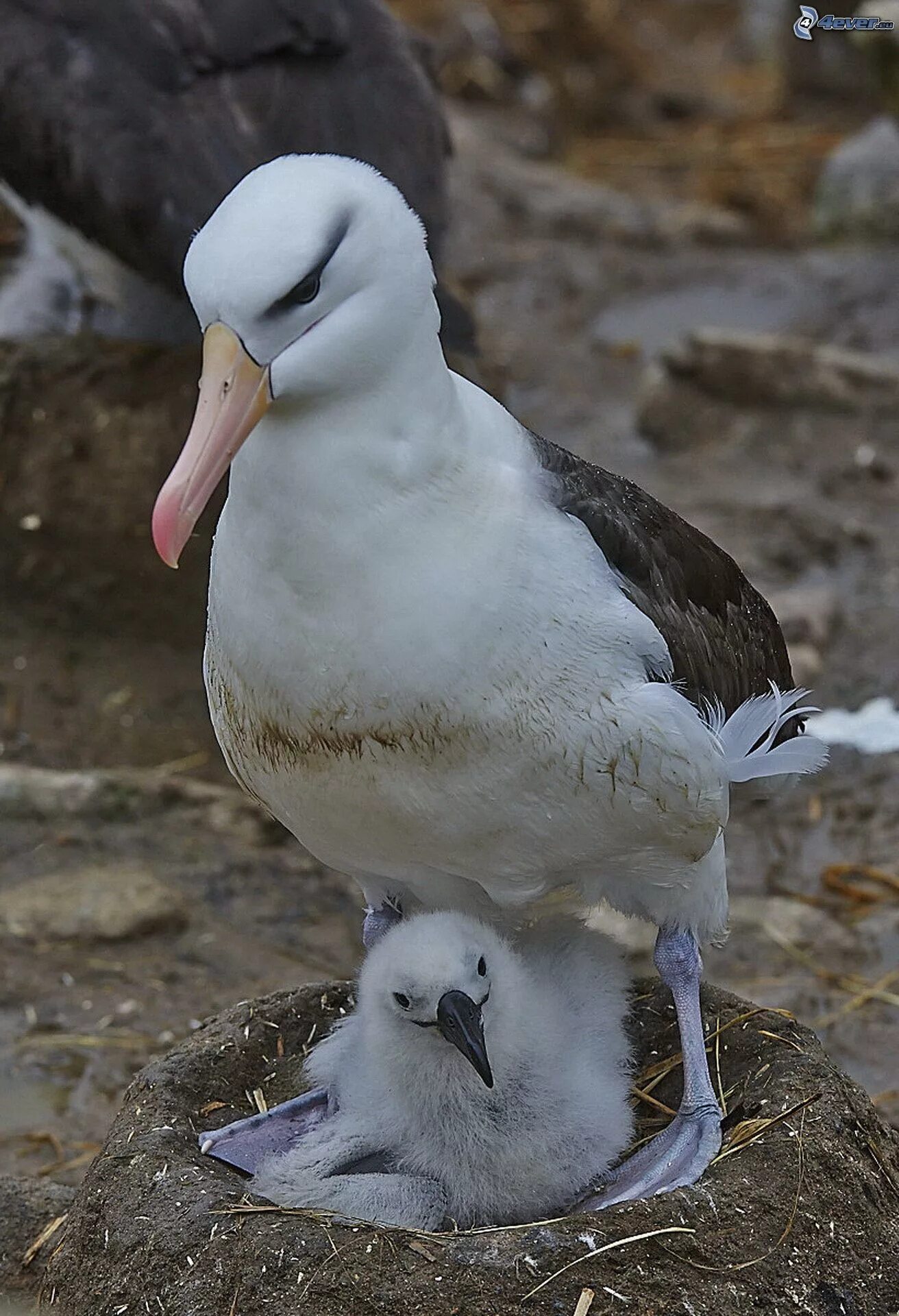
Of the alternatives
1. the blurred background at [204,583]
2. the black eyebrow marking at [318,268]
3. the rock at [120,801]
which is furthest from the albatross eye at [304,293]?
the rock at [120,801]

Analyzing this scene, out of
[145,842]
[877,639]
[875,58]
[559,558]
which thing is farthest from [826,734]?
[875,58]

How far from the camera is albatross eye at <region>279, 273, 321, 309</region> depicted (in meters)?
3.03

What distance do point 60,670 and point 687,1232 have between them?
14.0ft

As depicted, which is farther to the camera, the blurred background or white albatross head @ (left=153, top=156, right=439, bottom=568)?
the blurred background

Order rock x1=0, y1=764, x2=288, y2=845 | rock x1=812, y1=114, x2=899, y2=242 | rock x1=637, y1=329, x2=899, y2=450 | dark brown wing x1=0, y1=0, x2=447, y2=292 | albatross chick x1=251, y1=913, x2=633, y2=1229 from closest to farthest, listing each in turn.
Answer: albatross chick x1=251, y1=913, x2=633, y2=1229 → dark brown wing x1=0, y1=0, x2=447, y2=292 → rock x1=0, y1=764, x2=288, y2=845 → rock x1=637, y1=329, x2=899, y2=450 → rock x1=812, y1=114, x2=899, y2=242

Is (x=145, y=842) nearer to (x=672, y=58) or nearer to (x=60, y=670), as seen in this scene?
(x=60, y=670)

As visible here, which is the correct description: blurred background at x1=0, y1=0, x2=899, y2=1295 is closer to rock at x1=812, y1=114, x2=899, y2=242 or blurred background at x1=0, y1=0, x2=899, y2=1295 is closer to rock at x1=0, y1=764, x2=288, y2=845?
rock at x1=0, y1=764, x2=288, y2=845

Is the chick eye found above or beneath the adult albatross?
above

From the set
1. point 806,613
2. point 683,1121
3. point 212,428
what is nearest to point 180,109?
point 806,613

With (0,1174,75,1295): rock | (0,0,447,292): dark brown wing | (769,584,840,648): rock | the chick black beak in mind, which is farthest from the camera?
(769,584,840,648): rock

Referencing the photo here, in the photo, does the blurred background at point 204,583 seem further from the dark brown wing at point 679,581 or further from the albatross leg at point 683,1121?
the dark brown wing at point 679,581

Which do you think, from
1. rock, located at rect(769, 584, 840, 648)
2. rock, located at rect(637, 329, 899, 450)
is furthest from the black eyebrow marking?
rock, located at rect(637, 329, 899, 450)

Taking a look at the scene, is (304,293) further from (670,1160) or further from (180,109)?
(180,109)

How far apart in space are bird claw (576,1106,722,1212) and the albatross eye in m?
1.87
